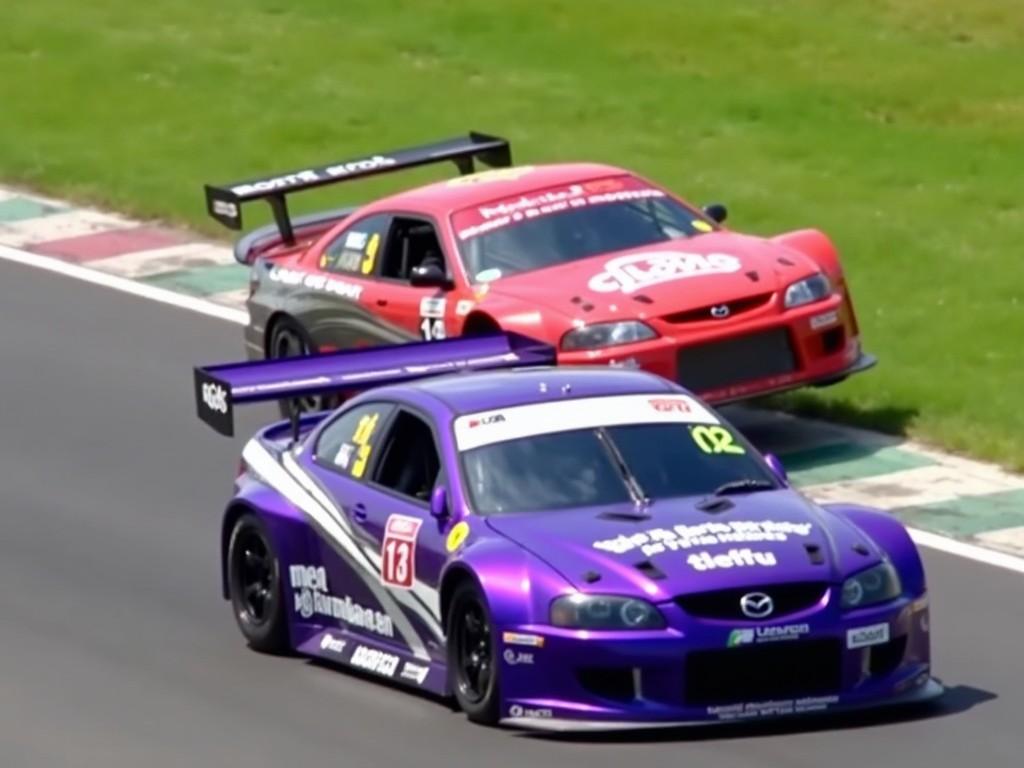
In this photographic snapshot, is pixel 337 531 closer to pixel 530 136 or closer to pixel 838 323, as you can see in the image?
pixel 838 323

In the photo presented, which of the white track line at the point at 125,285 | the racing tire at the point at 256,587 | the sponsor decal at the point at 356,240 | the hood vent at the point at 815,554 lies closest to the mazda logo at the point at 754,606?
the hood vent at the point at 815,554

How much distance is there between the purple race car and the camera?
33.2 feet

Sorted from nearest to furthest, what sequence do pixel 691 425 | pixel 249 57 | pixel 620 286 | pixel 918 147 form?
pixel 691 425, pixel 620 286, pixel 918 147, pixel 249 57

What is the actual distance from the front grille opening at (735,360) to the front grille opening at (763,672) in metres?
5.23

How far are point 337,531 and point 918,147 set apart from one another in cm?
1342

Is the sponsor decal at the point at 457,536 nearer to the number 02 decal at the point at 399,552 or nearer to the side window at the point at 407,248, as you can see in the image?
the number 02 decal at the point at 399,552

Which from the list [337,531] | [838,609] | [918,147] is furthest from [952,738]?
[918,147]

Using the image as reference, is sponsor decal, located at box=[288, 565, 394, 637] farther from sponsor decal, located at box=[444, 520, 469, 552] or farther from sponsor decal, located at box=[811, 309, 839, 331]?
sponsor decal, located at box=[811, 309, 839, 331]

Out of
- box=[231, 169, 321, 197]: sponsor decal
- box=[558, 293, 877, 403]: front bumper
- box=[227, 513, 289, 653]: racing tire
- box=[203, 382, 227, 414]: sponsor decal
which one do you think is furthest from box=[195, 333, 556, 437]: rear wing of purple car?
box=[231, 169, 321, 197]: sponsor decal

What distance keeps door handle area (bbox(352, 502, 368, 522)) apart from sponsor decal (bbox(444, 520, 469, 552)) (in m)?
0.71

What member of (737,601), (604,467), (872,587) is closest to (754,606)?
(737,601)

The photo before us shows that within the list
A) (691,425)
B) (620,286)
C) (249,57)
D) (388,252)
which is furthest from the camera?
(249,57)

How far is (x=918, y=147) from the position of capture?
79.7ft

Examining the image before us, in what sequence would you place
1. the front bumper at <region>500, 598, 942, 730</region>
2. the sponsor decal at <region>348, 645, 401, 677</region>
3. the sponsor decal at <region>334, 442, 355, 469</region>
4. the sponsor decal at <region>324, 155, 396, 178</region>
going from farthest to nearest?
the sponsor decal at <region>324, 155, 396, 178</region> → the sponsor decal at <region>334, 442, 355, 469</region> → the sponsor decal at <region>348, 645, 401, 677</region> → the front bumper at <region>500, 598, 942, 730</region>
